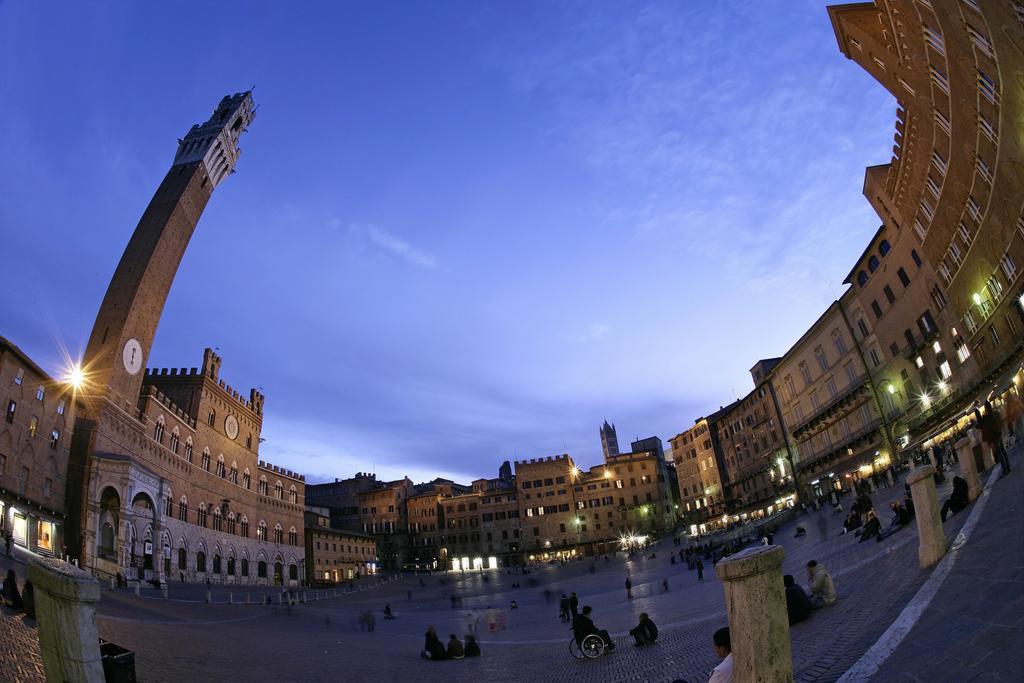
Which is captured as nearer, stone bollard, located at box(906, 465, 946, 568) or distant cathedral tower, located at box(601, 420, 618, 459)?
stone bollard, located at box(906, 465, 946, 568)

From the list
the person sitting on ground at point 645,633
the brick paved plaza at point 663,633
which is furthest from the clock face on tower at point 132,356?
the person sitting on ground at point 645,633

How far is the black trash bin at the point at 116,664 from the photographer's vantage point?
6199 millimetres

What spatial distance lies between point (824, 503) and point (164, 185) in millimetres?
60239

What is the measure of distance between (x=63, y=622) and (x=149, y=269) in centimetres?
4453

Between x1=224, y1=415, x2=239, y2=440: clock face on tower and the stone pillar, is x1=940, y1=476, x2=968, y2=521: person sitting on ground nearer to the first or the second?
the stone pillar

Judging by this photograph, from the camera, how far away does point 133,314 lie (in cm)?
3991

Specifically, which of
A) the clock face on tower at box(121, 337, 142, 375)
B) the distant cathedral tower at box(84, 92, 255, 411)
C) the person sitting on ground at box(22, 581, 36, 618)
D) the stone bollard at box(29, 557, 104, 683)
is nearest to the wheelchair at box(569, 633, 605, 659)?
the stone bollard at box(29, 557, 104, 683)

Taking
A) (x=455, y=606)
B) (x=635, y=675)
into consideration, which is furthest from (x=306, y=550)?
(x=635, y=675)

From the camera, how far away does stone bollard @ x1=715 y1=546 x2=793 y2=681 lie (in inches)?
167

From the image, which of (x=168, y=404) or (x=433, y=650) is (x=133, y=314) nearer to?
(x=168, y=404)

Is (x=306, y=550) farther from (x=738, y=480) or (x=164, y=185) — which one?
(x=738, y=480)

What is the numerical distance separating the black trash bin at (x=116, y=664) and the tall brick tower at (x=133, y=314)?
30761 mm

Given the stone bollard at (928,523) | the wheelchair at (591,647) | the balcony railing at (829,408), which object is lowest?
the wheelchair at (591,647)

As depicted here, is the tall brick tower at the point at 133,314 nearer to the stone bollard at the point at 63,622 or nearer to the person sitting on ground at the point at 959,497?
the stone bollard at the point at 63,622
